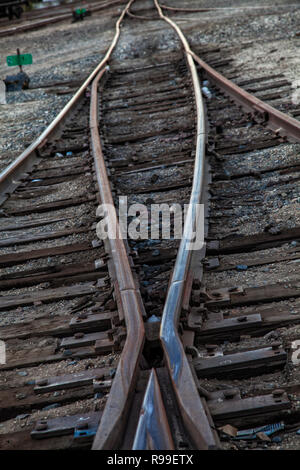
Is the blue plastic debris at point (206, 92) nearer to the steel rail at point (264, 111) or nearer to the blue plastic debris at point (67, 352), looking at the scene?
the steel rail at point (264, 111)

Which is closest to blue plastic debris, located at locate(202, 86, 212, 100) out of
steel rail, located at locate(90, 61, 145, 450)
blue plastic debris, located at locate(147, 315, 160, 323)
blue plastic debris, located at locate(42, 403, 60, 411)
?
steel rail, located at locate(90, 61, 145, 450)

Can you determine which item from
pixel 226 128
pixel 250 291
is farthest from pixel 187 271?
pixel 226 128

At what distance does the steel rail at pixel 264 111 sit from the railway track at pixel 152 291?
34 mm

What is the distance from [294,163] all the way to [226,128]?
1848mm

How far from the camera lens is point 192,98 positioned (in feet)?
29.4

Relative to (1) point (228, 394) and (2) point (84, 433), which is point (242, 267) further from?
(2) point (84, 433)

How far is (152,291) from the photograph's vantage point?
12.3 ft

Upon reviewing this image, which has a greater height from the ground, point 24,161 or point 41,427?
point 41,427

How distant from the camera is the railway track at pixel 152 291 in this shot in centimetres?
270

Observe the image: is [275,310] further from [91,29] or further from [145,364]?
[91,29]

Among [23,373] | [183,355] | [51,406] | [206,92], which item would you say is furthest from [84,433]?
[206,92]

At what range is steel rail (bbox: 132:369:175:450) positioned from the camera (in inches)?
90.4

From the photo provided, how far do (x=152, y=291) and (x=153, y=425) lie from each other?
4.57ft
